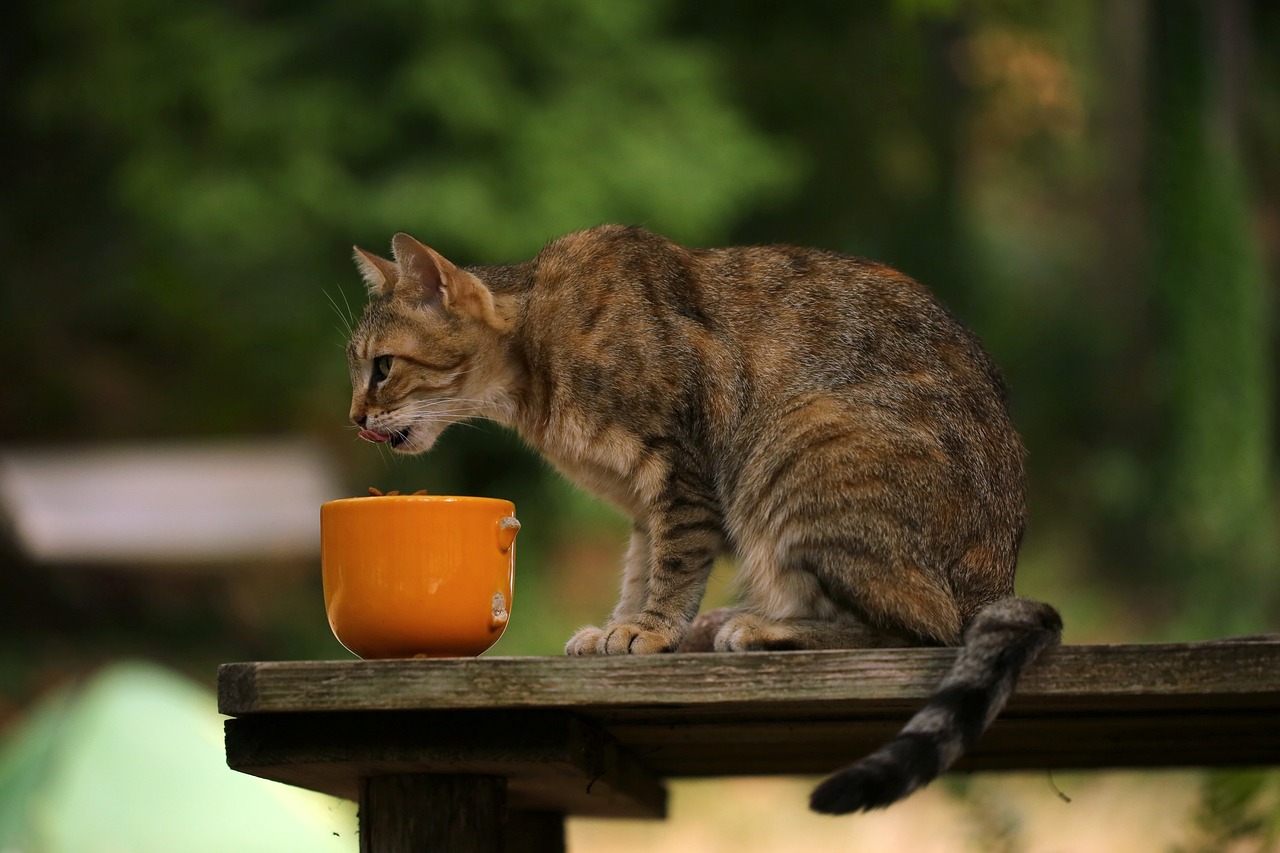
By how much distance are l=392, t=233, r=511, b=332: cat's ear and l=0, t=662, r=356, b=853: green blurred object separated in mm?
1815

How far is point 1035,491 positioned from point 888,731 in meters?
11.4

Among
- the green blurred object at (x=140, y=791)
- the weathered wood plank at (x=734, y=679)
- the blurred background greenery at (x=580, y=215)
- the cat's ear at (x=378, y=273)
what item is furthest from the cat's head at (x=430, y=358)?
the blurred background greenery at (x=580, y=215)

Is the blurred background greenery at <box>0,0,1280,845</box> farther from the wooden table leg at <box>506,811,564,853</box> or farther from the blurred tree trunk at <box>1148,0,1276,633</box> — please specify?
the wooden table leg at <box>506,811,564,853</box>

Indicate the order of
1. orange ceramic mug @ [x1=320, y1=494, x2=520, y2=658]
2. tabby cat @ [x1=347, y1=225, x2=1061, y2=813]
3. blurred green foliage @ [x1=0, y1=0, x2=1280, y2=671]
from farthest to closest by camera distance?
blurred green foliage @ [x1=0, y1=0, x2=1280, y2=671] → tabby cat @ [x1=347, y1=225, x2=1061, y2=813] → orange ceramic mug @ [x1=320, y1=494, x2=520, y2=658]

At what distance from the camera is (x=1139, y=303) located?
13523mm

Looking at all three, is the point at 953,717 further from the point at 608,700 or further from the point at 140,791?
the point at 140,791

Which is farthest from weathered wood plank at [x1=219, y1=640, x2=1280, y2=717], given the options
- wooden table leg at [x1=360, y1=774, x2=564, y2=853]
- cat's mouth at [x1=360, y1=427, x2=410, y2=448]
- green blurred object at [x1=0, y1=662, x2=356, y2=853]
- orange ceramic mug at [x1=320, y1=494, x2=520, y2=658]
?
green blurred object at [x1=0, y1=662, x2=356, y2=853]

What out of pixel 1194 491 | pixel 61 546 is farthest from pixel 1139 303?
pixel 61 546

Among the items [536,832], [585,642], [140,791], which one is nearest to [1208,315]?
[140,791]

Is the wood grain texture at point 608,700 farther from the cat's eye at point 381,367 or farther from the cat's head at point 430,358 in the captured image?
the cat's eye at point 381,367

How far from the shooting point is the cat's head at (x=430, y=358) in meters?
2.88

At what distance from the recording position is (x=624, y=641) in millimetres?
2389

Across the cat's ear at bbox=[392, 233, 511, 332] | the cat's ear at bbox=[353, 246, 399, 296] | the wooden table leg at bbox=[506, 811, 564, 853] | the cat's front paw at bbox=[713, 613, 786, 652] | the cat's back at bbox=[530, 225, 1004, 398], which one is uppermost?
the cat's back at bbox=[530, 225, 1004, 398]

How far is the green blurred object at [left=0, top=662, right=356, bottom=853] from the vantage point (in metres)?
4.05
